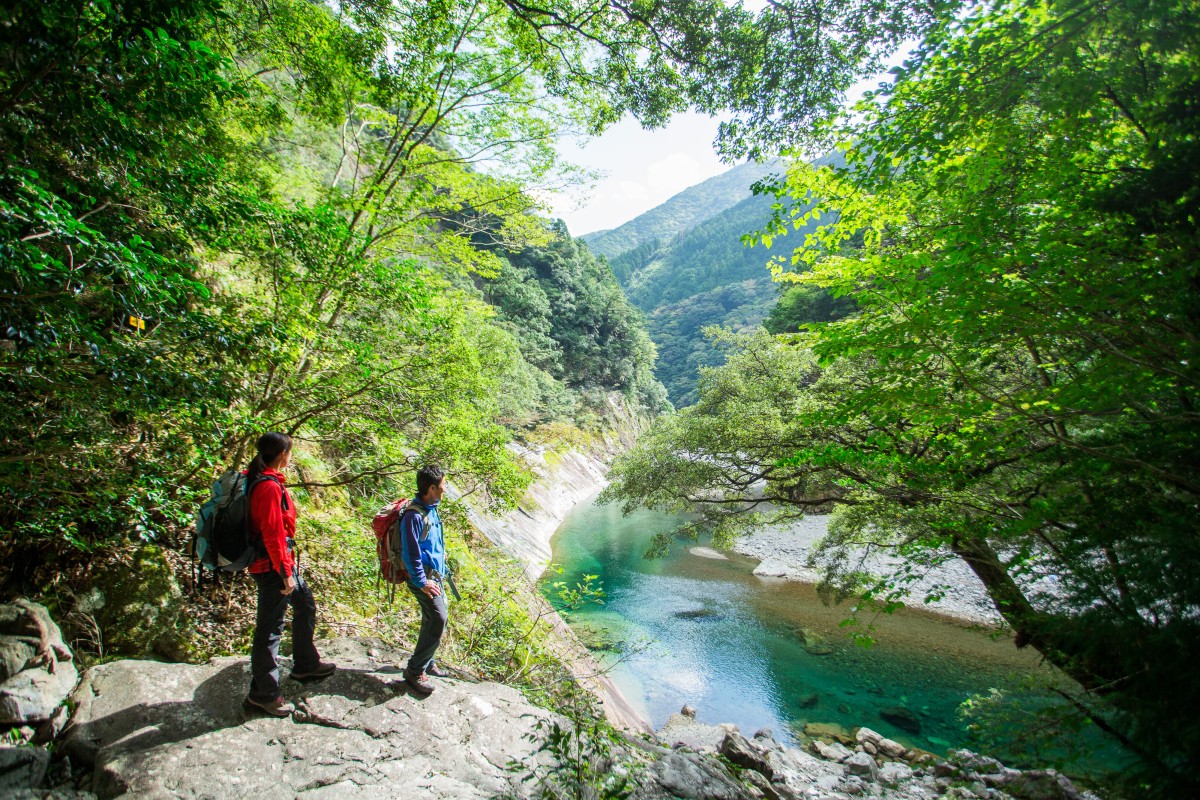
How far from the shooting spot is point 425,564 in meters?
3.65

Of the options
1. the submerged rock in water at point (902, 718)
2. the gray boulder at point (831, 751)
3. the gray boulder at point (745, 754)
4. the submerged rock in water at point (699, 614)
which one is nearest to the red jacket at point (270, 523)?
the gray boulder at point (745, 754)

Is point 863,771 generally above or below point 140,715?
below

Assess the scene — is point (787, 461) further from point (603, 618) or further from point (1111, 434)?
point (603, 618)

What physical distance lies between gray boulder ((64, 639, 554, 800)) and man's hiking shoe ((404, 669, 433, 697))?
61mm

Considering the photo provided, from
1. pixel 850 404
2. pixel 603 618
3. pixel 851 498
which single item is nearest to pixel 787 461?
pixel 850 404

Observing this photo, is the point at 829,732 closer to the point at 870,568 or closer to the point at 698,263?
the point at 870,568

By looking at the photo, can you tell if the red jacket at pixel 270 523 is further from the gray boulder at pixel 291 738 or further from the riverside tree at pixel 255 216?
the gray boulder at pixel 291 738

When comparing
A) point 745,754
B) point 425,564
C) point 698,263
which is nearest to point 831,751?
point 745,754

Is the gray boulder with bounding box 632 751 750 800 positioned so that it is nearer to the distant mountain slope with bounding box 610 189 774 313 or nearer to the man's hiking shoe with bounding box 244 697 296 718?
the man's hiking shoe with bounding box 244 697 296 718

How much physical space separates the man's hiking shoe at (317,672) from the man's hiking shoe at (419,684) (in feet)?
1.87

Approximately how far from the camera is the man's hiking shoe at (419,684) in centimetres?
361

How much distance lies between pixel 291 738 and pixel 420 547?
136cm

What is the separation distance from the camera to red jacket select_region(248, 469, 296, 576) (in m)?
2.98

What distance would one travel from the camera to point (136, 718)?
2.81 metres
